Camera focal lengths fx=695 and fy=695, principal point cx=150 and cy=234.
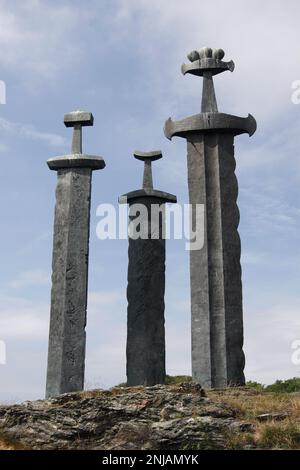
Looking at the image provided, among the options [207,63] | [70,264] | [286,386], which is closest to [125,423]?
[70,264]

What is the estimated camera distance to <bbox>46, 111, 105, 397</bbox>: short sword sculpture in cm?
1409

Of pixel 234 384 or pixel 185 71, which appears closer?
pixel 234 384

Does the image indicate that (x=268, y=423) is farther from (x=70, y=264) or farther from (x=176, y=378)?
(x=176, y=378)

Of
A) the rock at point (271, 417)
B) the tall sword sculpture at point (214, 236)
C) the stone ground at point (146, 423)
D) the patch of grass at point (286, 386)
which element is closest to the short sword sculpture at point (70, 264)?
the tall sword sculpture at point (214, 236)

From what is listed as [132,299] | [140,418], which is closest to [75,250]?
[132,299]

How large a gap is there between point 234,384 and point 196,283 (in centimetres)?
219

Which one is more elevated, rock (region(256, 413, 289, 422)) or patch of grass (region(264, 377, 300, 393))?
patch of grass (region(264, 377, 300, 393))

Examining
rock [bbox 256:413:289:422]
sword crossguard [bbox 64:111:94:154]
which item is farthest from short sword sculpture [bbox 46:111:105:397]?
rock [bbox 256:413:289:422]

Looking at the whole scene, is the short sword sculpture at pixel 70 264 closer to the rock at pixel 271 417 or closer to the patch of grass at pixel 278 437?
the rock at pixel 271 417

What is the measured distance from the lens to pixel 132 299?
15.9m

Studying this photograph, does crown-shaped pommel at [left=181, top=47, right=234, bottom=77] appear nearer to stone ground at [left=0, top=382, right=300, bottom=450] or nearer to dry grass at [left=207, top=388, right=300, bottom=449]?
dry grass at [left=207, top=388, right=300, bottom=449]

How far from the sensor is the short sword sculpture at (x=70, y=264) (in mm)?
14094

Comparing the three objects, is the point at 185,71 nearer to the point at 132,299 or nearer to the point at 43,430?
the point at 132,299
